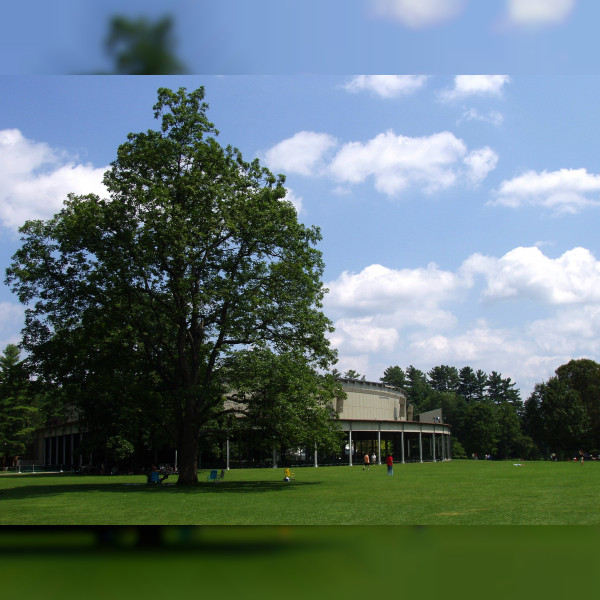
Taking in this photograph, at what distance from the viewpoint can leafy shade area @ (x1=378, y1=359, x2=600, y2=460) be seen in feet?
262

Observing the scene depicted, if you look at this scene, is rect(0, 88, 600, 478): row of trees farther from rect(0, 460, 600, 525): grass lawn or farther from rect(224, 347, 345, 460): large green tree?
rect(0, 460, 600, 525): grass lawn

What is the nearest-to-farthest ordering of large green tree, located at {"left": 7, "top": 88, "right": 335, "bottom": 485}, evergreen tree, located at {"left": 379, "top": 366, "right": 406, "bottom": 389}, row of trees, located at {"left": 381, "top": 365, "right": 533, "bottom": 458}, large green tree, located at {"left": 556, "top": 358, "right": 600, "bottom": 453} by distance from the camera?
1. large green tree, located at {"left": 7, "top": 88, "right": 335, "bottom": 485}
2. large green tree, located at {"left": 556, "top": 358, "right": 600, "bottom": 453}
3. row of trees, located at {"left": 381, "top": 365, "right": 533, "bottom": 458}
4. evergreen tree, located at {"left": 379, "top": 366, "right": 406, "bottom": 389}

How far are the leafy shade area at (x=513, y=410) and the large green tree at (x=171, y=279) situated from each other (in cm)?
5897

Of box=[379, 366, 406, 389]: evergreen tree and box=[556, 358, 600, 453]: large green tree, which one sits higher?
box=[379, 366, 406, 389]: evergreen tree

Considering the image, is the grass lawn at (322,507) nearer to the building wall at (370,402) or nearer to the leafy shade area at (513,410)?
the building wall at (370,402)

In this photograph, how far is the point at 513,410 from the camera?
382 feet

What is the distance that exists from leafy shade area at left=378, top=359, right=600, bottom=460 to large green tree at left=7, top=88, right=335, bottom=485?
193ft

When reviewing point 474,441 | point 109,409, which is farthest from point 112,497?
point 474,441

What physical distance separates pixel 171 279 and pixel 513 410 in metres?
99.7

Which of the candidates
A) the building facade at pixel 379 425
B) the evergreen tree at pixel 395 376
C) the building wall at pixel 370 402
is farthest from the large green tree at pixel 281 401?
the evergreen tree at pixel 395 376

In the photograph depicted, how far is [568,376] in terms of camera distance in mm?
85625

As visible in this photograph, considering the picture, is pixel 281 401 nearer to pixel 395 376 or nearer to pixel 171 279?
pixel 171 279

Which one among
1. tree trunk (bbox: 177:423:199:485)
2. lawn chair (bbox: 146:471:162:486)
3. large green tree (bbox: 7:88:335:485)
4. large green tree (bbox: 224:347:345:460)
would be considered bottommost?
lawn chair (bbox: 146:471:162:486)

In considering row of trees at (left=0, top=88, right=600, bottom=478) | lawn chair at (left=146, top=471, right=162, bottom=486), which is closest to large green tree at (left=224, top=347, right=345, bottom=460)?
row of trees at (left=0, top=88, right=600, bottom=478)
